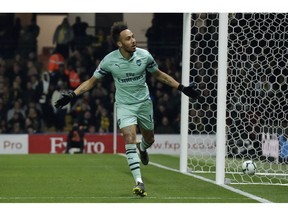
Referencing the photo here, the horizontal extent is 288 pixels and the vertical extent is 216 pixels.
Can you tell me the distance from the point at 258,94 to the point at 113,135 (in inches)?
373

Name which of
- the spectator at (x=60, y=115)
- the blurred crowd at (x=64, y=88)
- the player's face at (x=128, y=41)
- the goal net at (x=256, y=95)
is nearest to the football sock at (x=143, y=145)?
the goal net at (x=256, y=95)

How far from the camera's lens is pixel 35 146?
24.5 m

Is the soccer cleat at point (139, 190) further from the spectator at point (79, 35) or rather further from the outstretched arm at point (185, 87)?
the spectator at point (79, 35)

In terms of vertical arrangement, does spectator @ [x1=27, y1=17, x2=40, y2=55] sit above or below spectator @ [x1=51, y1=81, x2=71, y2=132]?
above

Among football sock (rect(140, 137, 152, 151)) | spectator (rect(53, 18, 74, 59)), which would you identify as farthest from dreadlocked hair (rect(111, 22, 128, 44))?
spectator (rect(53, 18, 74, 59))

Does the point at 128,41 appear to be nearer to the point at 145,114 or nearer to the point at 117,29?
the point at 117,29

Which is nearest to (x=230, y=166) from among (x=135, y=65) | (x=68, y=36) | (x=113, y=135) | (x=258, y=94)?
(x=258, y=94)

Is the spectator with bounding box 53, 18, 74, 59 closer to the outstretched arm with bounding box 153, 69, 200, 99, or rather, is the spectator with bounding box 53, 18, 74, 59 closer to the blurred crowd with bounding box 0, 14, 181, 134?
the blurred crowd with bounding box 0, 14, 181, 134

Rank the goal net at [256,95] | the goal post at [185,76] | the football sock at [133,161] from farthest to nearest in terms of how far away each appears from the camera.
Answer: the goal post at [185,76]
the goal net at [256,95]
the football sock at [133,161]

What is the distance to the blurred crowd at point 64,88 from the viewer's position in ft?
82.5

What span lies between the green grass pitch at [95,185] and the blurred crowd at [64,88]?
7441mm

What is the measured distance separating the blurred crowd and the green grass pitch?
7441mm

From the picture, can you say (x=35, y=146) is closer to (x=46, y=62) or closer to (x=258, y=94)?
(x=46, y=62)

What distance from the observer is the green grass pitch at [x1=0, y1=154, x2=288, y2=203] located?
10.4m
